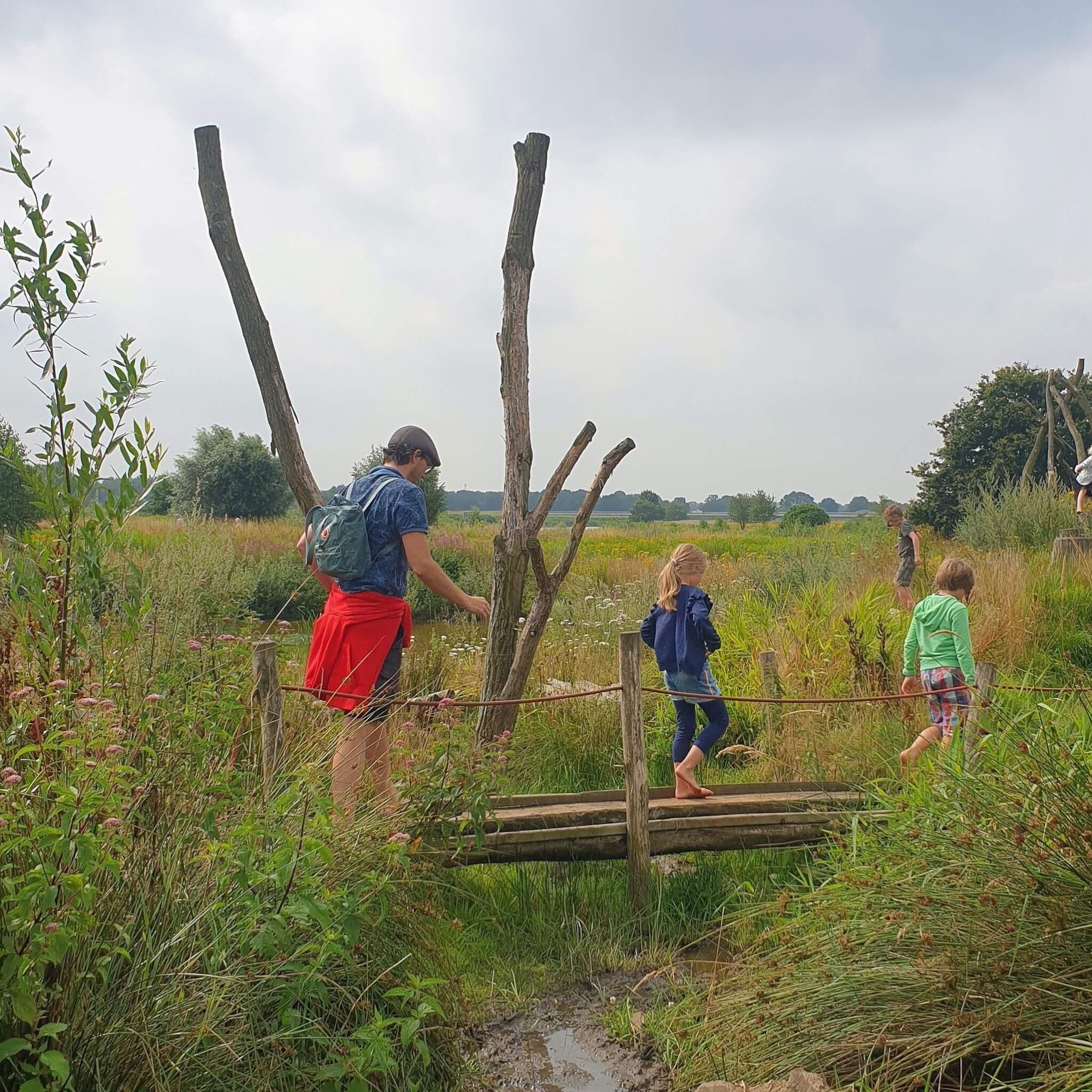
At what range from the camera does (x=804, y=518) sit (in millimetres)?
40656

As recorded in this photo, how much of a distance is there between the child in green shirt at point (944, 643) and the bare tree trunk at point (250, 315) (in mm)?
3576

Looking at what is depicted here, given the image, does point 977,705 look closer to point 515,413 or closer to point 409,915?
point 409,915

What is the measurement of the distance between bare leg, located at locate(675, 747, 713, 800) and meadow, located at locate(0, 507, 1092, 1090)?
0.39m

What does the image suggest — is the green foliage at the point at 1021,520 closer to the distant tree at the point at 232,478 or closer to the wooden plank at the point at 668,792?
the wooden plank at the point at 668,792

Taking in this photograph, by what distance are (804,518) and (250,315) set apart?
3725cm

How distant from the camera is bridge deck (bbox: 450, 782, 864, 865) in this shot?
4.23 metres

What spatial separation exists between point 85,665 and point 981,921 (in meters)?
2.60

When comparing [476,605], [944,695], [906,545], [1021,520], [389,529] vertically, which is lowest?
[944,695]

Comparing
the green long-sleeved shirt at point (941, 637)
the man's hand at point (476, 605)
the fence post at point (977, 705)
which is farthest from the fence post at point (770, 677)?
the man's hand at point (476, 605)

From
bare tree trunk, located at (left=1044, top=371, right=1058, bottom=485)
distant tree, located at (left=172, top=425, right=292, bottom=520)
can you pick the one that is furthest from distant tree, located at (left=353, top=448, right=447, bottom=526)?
bare tree trunk, located at (left=1044, top=371, right=1058, bottom=485)

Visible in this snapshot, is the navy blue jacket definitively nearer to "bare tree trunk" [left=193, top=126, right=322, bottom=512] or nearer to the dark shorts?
the dark shorts

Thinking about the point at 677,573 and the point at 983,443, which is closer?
the point at 677,573

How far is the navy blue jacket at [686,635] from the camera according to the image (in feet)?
16.9

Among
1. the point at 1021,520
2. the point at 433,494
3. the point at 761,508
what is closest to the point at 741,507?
the point at 761,508
